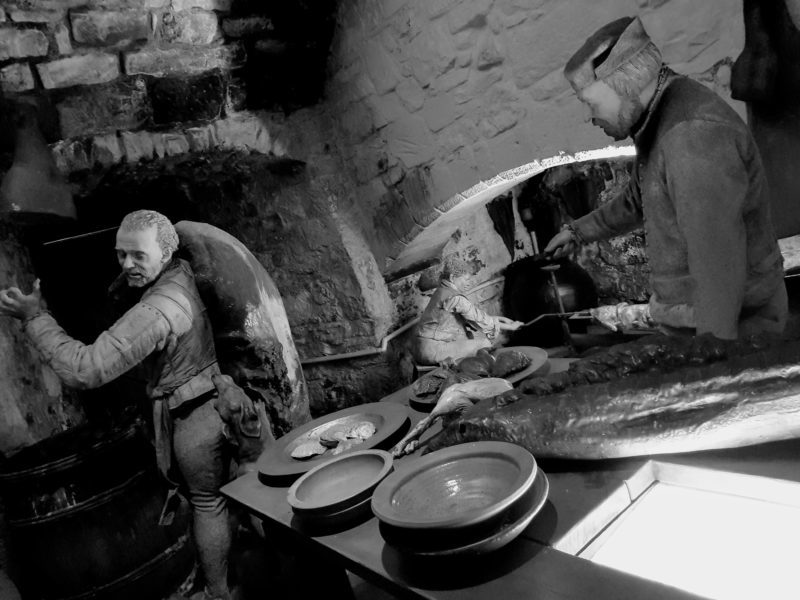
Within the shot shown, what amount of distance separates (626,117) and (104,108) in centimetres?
297

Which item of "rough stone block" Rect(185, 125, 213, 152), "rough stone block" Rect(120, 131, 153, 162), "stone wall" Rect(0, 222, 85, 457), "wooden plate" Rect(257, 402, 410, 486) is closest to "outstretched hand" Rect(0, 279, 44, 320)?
"stone wall" Rect(0, 222, 85, 457)

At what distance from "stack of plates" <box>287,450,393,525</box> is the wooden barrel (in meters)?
1.60

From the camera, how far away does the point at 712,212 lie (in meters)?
1.49

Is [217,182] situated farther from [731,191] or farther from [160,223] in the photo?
[731,191]

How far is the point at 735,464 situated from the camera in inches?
44.0

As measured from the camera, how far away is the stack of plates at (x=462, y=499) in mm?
1057

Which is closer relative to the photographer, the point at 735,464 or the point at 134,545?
the point at 735,464

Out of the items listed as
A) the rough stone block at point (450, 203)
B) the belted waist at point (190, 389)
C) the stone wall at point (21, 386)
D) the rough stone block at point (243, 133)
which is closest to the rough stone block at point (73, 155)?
the stone wall at point (21, 386)

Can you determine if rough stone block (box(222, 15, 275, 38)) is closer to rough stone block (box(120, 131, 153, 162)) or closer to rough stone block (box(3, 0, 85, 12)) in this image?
rough stone block (box(3, 0, 85, 12))

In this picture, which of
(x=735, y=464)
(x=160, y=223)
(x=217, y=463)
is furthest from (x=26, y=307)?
(x=735, y=464)

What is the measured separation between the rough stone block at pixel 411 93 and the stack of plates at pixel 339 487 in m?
2.33

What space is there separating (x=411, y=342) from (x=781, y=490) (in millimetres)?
3376

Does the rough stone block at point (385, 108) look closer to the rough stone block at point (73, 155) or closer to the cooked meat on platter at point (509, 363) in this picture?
the rough stone block at point (73, 155)

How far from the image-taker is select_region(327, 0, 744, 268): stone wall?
215 cm
